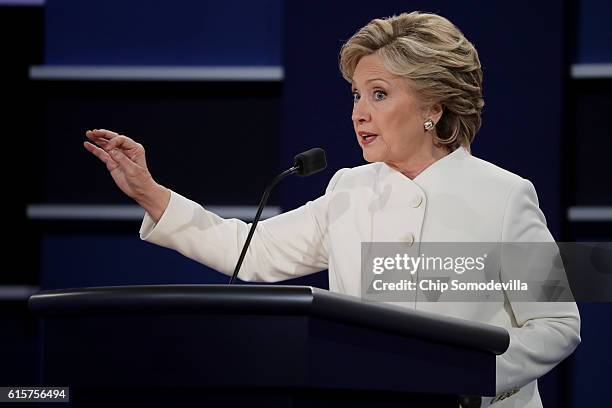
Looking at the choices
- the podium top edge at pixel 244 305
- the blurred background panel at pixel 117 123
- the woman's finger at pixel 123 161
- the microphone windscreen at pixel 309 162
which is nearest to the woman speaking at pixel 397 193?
the woman's finger at pixel 123 161

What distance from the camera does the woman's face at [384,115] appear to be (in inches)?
78.4

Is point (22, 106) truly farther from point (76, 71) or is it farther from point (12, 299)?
point (12, 299)

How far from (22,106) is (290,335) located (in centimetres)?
249

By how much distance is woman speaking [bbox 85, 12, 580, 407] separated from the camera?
73.9 inches

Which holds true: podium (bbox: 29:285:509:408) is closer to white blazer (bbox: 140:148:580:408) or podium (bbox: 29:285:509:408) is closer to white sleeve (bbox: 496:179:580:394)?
white sleeve (bbox: 496:179:580:394)

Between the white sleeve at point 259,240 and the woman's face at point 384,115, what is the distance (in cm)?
18

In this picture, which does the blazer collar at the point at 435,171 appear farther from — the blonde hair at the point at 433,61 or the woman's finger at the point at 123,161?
the woman's finger at the point at 123,161

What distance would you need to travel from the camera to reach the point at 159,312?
1.09 m

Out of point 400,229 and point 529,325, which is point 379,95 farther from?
point 529,325

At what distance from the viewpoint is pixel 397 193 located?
1.96 meters

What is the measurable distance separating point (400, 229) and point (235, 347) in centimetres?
87

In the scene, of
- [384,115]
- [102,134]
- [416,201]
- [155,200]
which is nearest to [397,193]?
[416,201]

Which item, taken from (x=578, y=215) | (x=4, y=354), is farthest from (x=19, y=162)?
(x=578, y=215)

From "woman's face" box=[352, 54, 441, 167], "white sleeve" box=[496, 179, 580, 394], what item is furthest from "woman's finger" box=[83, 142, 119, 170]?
"white sleeve" box=[496, 179, 580, 394]
